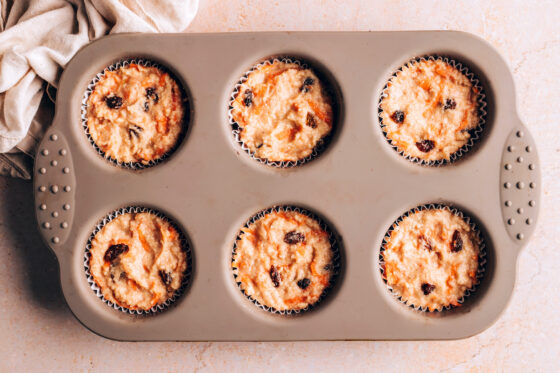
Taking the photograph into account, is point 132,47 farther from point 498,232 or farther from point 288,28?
point 498,232

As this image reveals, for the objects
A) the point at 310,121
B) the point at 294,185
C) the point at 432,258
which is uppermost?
the point at 310,121

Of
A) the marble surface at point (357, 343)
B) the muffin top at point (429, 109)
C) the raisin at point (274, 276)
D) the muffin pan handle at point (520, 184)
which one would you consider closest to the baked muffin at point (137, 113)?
→ the marble surface at point (357, 343)

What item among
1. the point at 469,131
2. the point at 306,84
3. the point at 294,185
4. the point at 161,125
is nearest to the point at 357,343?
the point at 294,185

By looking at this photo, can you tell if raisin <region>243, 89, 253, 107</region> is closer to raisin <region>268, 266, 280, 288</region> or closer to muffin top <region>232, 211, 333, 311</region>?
muffin top <region>232, 211, 333, 311</region>

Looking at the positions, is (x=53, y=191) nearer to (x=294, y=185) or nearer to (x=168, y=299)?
(x=168, y=299)

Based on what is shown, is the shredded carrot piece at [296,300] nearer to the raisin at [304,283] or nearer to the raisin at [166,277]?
the raisin at [304,283]
